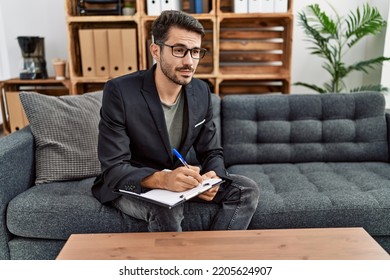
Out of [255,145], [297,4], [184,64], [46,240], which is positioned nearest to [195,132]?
[184,64]

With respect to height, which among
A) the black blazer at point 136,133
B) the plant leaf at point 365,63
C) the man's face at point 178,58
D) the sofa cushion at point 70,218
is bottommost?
the sofa cushion at point 70,218

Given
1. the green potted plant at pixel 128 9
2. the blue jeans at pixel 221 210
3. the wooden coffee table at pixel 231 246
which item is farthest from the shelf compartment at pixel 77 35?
the wooden coffee table at pixel 231 246

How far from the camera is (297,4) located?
111 inches

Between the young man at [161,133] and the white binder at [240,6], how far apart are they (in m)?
1.14

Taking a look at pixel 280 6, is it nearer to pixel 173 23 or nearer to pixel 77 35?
pixel 173 23

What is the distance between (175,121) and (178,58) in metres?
0.29

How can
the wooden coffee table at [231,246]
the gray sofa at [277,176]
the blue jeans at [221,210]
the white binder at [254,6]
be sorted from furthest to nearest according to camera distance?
the white binder at [254,6] < the gray sofa at [277,176] < the blue jeans at [221,210] < the wooden coffee table at [231,246]

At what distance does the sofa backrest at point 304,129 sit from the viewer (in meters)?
1.97

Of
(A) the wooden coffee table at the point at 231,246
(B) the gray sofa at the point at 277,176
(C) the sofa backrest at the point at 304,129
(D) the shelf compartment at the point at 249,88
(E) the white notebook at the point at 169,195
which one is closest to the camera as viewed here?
(A) the wooden coffee table at the point at 231,246

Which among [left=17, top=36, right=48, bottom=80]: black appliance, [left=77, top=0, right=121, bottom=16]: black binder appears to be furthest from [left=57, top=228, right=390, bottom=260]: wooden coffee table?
[left=17, top=36, right=48, bottom=80]: black appliance

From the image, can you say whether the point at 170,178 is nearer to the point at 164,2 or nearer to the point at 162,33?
the point at 162,33

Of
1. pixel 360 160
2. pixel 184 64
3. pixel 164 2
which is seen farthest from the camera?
pixel 164 2

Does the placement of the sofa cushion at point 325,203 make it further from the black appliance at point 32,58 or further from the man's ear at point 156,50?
the black appliance at point 32,58

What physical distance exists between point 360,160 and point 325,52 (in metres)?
0.94
